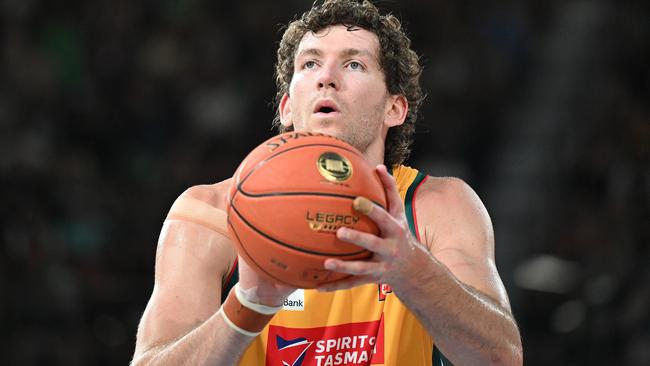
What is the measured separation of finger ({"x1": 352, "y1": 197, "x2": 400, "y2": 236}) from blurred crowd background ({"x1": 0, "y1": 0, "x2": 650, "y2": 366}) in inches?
171

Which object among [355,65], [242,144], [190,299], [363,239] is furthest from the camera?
[242,144]

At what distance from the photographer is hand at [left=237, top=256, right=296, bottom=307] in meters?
3.11

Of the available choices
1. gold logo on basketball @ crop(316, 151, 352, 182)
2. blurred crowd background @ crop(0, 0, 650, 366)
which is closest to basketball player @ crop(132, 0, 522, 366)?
gold logo on basketball @ crop(316, 151, 352, 182)

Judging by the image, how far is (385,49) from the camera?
471 cm

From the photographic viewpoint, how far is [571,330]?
23.5ft

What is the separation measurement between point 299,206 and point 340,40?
1.77 metres

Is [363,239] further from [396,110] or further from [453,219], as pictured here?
[396,110]

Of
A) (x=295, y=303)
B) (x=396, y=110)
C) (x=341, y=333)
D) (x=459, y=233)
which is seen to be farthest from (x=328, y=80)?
(x=341, y=333)

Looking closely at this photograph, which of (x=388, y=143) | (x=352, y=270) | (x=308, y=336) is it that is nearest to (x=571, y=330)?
(x=388, y=143)

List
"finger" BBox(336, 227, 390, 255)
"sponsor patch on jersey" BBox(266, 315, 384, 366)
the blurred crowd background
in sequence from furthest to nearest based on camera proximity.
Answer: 1. the blurred crowd background
2. "sponsor patch on jersey" BBox(266, 315, 384, 366)
3. "finger" BBox(336, 227, 390, 255)

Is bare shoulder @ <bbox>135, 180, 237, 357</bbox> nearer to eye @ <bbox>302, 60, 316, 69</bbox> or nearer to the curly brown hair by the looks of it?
eye @ <bbox>302, 60, 316, 69</bbox>

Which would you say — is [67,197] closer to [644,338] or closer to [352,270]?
[644,338]

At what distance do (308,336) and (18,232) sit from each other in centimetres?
423

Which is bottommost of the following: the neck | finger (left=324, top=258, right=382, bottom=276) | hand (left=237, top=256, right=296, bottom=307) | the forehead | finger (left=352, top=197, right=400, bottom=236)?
hand (left=237, top=256, right=296, bottom=307)
